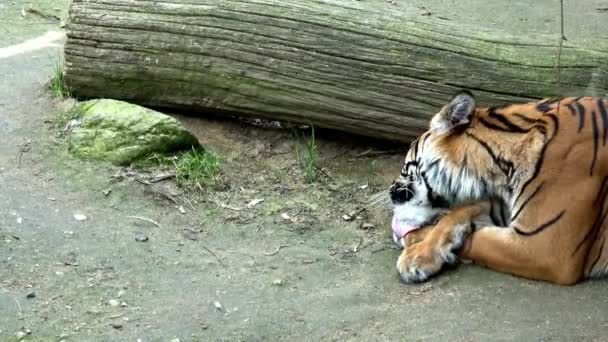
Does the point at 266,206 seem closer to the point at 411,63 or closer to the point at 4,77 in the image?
the point at 411,63

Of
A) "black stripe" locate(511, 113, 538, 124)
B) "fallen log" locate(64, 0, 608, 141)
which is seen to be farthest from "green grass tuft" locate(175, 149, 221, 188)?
"black stripe" locate(511, 113, 538, 124)

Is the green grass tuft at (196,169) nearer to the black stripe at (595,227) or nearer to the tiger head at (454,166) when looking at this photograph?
the tiger head at (454,166)

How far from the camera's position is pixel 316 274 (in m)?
3.81

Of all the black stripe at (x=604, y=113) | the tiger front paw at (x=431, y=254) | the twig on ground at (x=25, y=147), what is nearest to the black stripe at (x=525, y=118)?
the black stripe at (x=604, y=113)

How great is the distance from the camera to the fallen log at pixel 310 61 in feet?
14.5

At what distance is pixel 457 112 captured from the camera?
3.80 metres

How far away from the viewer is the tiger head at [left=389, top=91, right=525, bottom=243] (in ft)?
12.2

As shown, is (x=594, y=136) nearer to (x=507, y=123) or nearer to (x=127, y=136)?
(x=507, y=123)

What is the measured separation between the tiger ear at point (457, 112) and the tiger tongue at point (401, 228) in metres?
0.46

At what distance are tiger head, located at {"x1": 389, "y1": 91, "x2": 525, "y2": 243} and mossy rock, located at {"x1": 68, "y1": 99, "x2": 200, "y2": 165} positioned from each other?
4.04ft

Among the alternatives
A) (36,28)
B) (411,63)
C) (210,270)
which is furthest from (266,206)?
(36,28)

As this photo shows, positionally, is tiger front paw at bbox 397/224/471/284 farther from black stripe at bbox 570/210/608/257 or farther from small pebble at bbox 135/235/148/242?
small pebble at bbox 135/235/148/242

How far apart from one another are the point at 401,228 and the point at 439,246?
305 mm

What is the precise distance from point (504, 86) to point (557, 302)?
133 cm
